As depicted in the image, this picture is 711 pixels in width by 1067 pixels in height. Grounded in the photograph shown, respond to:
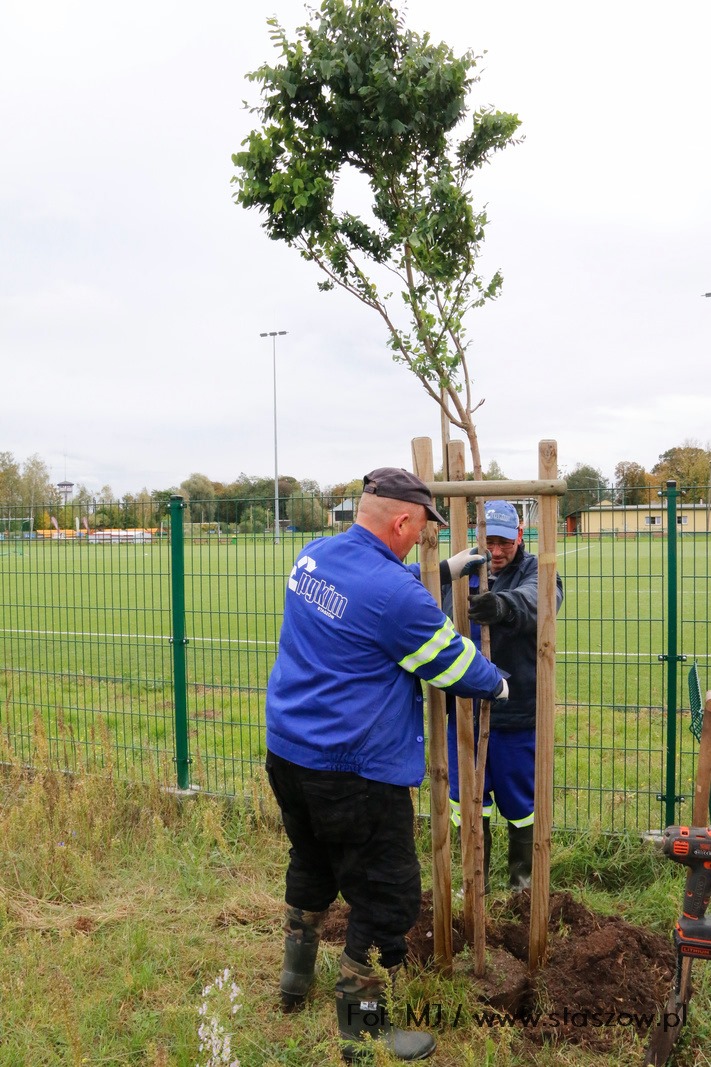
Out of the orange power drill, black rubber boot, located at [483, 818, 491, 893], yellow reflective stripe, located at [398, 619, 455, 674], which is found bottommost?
black rubber boot, located at [483, 818, 491, 893]

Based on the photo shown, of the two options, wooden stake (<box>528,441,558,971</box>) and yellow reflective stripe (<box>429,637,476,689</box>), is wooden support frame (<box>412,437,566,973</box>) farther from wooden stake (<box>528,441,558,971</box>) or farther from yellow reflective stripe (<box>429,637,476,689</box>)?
yellow reflective stripe (<box>429,637,476,689</box>)

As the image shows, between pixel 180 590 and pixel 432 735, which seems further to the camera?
pixel 180 590

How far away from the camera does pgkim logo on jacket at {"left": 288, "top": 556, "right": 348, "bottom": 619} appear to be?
294 cm

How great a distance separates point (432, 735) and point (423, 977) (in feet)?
3.48

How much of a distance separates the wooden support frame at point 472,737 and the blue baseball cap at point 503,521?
31.1 inches

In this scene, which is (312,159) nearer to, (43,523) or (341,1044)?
(43,523)

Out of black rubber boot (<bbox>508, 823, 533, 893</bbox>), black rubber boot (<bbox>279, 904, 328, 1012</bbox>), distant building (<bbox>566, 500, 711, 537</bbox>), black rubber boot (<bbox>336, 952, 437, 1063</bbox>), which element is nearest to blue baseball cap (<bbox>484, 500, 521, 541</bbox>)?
distant building (<bbox>566, 500, 711, 537</bbox>)

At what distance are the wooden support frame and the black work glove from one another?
0.15m

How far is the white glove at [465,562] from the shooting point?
3.23 m

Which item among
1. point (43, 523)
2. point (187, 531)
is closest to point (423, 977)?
point (187, 531)

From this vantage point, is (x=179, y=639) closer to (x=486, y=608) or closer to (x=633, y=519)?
(x=486, y=608)

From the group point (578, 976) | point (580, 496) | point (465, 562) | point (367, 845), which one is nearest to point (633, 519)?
point (580, 496)

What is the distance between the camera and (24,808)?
5.06 m

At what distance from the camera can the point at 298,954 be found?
3.39 metres
